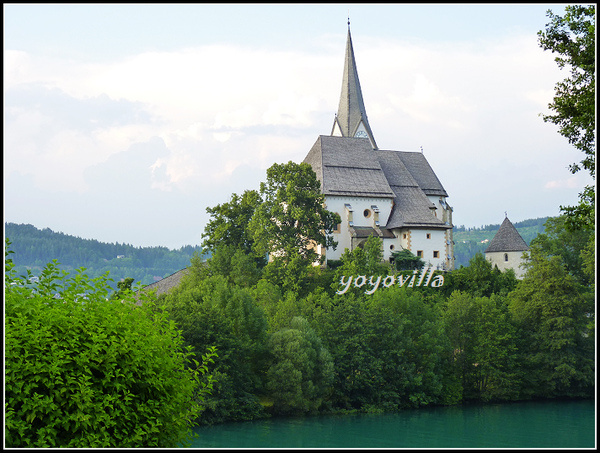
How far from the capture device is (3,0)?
808 centimetres

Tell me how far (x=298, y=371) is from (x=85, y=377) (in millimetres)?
28998

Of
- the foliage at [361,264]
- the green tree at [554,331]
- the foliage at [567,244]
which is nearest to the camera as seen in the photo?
the green tree at [554,331]

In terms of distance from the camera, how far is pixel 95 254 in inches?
2714

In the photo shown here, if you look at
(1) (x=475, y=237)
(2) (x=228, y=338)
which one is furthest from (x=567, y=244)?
(1) (x=475, y=237)

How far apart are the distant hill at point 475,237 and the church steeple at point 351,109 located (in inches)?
1610

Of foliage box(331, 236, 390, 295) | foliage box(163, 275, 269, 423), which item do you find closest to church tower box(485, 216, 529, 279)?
foliage box(331, 236, 390, 295)

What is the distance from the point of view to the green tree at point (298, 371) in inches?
1485

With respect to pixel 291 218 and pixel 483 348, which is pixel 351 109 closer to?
pixel 291 218

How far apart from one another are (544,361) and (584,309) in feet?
14.2

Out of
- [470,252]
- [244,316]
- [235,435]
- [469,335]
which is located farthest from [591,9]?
[470,252]

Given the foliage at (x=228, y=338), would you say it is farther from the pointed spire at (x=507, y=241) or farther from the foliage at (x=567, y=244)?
the pointed spire at (x=507, y=241)

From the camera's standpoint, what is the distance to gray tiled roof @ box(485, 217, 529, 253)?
231 feet

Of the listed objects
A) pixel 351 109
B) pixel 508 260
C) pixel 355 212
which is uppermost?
pixel 351 109

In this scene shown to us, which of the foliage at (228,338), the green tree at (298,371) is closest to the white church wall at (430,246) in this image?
the green tree at (298,371)
